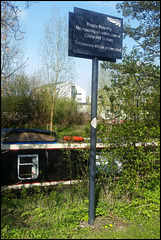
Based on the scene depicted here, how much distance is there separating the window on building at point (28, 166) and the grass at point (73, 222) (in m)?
1.90

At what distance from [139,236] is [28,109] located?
14145 millimetres

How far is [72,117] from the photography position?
60.8ft

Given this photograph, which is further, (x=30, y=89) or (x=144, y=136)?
(x=30, y=89)

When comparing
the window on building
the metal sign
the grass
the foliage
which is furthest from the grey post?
the foliage

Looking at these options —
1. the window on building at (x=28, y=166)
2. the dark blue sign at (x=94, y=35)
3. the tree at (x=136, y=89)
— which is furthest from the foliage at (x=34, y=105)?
the dark blue sign at (x=94, y=35)

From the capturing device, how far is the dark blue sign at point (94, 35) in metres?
4.18

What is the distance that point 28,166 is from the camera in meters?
7.04

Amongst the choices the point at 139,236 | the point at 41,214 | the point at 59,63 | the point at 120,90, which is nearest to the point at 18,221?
the point at 41,214

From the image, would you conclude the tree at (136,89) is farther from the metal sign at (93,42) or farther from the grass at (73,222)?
the grass at (73,222)

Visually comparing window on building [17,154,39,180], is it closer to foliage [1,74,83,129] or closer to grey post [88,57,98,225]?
grey post [88,57,98,225]

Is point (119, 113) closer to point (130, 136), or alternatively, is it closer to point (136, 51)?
point (130, 136)

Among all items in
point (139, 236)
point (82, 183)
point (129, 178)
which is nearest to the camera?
point (139, 236)

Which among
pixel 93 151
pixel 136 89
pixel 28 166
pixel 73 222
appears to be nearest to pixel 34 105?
pixel 28 166

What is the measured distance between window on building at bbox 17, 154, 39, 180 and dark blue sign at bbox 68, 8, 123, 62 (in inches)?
139
